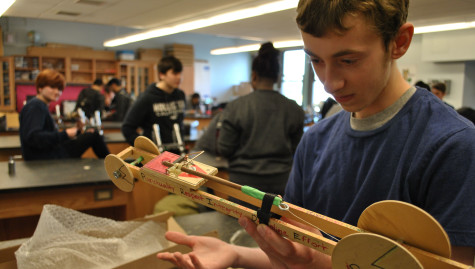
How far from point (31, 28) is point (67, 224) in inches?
370

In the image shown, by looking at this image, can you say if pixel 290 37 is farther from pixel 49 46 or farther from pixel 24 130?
pixel 49 46

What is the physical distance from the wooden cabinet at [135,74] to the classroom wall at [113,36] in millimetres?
637

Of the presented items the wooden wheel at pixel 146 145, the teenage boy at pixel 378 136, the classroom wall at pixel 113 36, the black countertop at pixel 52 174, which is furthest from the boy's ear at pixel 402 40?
the classroom wall at pixel 113 36

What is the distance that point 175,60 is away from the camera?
10.3 ft

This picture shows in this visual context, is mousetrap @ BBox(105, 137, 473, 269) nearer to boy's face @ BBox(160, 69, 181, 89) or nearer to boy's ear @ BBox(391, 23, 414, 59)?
boy's ear @ BBox(391, 23, 414, 59)

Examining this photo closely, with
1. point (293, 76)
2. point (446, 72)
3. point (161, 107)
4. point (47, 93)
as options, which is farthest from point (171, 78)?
point (293, 76)

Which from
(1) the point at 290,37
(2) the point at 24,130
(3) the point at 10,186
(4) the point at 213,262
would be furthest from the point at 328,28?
(1) the point at 290,37

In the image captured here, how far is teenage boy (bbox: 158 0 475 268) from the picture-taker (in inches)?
25.7

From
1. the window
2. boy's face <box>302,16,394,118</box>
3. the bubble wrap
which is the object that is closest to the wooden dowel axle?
boy's face <box>302,16,394,118</box>

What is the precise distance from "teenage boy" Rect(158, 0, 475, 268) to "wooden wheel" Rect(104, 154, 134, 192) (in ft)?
0.91

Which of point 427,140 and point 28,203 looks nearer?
point 427,140

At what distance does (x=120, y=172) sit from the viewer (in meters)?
0.79

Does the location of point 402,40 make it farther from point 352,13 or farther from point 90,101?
point 90,101

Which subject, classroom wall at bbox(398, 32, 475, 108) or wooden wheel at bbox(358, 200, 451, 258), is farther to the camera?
classroom wall at bbox(398, 32, 475, 108)
